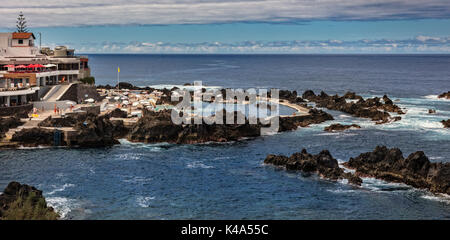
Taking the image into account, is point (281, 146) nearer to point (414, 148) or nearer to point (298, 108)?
point (414, 148)

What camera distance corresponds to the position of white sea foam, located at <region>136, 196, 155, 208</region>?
48844mm

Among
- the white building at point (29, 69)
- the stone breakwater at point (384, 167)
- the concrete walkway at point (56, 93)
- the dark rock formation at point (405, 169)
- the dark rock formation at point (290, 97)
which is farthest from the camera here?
the dark rock formation at point (290, 97)

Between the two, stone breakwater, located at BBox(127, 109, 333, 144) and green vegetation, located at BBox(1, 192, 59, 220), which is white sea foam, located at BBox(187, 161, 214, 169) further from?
green vegetation, located at BBox(1, 192, 59, 220)

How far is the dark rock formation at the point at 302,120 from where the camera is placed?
90569 mm

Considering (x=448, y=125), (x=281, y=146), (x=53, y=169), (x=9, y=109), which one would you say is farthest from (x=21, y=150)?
(x=448, y=125)

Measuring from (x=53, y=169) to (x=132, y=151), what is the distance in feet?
42.9

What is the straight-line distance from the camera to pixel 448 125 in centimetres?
9150

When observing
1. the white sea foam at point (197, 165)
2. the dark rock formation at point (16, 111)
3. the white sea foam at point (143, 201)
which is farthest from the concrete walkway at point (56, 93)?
the white sea foam at point (143, 201)

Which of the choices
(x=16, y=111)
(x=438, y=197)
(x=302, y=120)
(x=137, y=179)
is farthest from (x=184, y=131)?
(x=438, y=197)

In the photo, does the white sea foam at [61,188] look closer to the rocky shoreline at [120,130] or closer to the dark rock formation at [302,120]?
the rocky shoreline at [120,130]

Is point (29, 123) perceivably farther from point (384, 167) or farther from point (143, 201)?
point (384, 167)

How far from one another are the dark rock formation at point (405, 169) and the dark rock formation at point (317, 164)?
2732 millimetres

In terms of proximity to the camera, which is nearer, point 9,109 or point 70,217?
point 70,217
